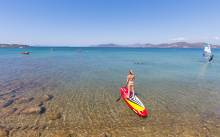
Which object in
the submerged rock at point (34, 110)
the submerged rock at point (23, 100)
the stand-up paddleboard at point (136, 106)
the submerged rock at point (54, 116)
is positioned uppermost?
the stand-up paddleboard at point (136, 106)

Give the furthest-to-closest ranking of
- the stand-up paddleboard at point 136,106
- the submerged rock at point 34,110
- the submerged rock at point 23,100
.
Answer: the submerged rock at point 23,100
the submerged rock at point 34,110
the stand-up paddleboard at point 136,106

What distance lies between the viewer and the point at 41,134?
7703 millimetres

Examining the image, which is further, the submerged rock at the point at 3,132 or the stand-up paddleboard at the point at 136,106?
the stand-up paddleboard at the point at 136,106

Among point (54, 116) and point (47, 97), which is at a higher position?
point (47, 97)

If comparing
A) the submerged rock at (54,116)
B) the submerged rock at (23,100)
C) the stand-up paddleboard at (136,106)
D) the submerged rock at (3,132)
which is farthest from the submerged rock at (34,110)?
the stand-up paddleboard at (136,106)

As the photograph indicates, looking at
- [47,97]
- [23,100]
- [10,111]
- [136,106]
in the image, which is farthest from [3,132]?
[136,106]

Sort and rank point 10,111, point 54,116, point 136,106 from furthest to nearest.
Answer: point 136,106 < point 10,111 < point 54,116

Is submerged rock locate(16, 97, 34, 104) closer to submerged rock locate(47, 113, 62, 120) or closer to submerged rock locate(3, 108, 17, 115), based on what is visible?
submerged rock locate(3, 108, 17, 115)

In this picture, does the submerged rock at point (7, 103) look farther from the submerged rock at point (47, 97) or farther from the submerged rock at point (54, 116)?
the submerged rock at point (54, 116)

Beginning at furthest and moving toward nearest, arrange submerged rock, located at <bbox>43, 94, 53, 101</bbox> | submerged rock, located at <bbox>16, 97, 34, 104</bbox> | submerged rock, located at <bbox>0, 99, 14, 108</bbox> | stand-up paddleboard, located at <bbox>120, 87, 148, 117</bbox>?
submerged rock, located at <bbox>43, 94, 53, 101</bbox> < submerged rock, located at <bbox>16, 97, 34, 104</bbox> < submerged rock, located at <bbox>0, 99, 14, 108</bbox> < stand-up paddleboard, located at <bbox>120, 87, 148, 117</bbox>

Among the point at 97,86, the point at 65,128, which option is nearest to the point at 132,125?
the point at 65,128

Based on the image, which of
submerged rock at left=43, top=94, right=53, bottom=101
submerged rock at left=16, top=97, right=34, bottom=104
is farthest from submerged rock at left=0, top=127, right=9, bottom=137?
submerged rock at left=43, top=94, right=53, bottom=101

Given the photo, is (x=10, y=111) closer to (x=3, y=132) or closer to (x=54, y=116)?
(x=3, y=132)

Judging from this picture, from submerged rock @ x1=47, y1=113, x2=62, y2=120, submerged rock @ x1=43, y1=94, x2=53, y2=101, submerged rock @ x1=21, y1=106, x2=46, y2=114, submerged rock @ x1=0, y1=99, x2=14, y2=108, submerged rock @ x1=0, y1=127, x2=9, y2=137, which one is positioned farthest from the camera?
submerged rock @ x1=43, y1=94, x2=53, y2=101
